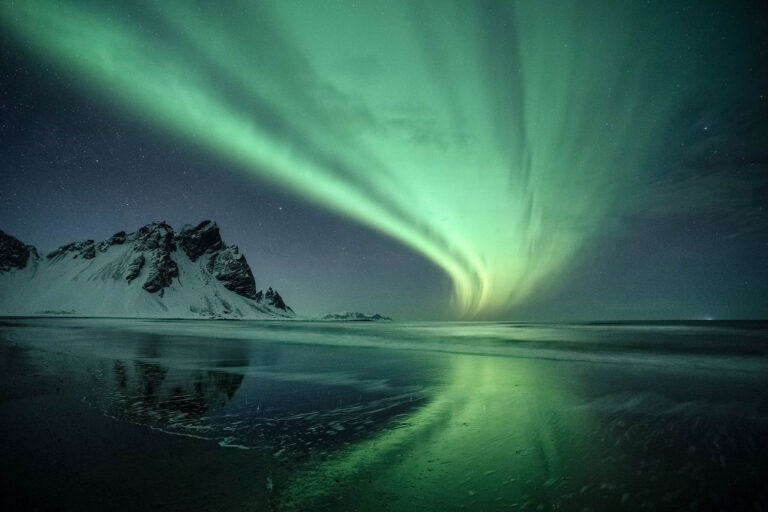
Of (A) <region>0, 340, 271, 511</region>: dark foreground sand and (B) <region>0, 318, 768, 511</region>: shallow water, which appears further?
(B) <region>0, 318, 768, 511</region>: shallow water

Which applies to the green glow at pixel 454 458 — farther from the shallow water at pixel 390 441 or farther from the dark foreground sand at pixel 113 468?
the dark foreground sand at pixel 113 468

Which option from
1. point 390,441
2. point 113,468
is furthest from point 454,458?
point 113,468

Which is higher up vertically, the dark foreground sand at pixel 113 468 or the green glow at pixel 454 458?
the green glow at pixel 454 458

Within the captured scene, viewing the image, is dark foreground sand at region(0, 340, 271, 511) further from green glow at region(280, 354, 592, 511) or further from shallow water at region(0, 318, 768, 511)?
green glow at region(280, 354, 592, 511)

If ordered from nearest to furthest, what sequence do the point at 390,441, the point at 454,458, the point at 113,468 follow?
the point at 113,468 → the point at 454,458 → the point at 390,441

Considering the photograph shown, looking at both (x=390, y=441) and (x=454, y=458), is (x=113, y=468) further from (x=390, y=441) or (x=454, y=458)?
(x=454, y=458)

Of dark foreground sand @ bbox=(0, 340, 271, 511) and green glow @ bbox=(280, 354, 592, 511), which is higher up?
green glow @ bbox=(280, 354, 592, 511)

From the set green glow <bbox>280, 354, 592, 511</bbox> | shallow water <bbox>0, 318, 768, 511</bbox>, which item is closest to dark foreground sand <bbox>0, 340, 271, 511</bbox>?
shallow water <bbox>0, 318, 768, 511</bbox>

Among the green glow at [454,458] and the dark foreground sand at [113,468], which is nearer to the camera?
the dark foreground sand at [113,468]

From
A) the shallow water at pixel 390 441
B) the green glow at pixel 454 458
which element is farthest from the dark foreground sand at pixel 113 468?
the green glow at pixel 454 458

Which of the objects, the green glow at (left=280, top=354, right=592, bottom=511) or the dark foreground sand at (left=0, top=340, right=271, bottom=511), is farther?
the green glow at (left=280, top=354, right=592, bottom=511)

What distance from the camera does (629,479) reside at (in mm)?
5516

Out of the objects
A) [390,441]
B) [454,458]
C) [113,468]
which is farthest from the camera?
[390,441]

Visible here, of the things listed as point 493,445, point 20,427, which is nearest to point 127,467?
point 20,427
